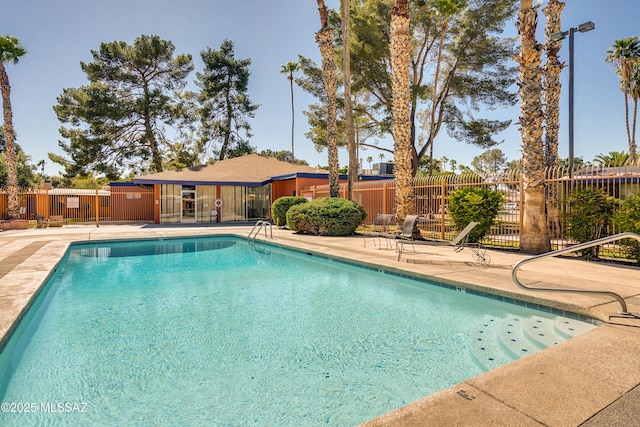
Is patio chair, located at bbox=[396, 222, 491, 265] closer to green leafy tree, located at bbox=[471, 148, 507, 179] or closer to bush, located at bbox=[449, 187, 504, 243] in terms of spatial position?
bush, located at bbox=[449, 187, 504, 243]

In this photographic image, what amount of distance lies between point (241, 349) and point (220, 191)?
21.0m


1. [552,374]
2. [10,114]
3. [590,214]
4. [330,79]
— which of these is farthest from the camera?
[10,114]

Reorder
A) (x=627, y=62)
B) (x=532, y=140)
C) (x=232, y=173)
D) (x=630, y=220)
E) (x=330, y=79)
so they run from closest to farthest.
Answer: (x=630, y=220) < (x=532, y=140) < (x=330, y=79) < (x=232, y=173) < (x=627, y=62)

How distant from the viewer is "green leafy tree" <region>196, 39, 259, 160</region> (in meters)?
34.4

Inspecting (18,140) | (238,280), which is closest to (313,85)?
(238,280)

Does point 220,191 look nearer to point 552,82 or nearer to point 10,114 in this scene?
point 10,114

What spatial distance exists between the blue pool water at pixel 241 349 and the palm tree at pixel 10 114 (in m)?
16.2

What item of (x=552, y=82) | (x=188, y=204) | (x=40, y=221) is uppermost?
(x=552, y=82)

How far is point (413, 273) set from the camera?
22.3 ft

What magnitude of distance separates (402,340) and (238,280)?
4370 millimetres

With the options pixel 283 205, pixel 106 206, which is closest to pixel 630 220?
pixel 283 205

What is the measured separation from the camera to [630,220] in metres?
7.33

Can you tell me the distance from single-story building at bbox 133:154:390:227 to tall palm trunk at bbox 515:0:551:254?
1283 cm

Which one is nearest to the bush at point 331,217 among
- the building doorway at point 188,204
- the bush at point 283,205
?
the bush at point 283,205
